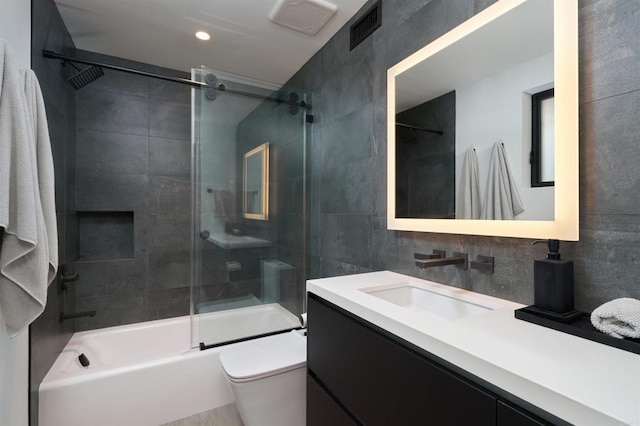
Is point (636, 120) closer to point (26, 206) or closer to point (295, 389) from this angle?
point (295, 389)

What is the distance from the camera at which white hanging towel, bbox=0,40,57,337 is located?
97cm

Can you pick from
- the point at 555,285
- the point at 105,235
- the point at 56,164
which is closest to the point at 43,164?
the point at 56,164

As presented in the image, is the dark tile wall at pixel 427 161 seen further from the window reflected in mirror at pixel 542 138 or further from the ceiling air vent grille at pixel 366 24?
the ceiling air vent grille at pixel 366 24

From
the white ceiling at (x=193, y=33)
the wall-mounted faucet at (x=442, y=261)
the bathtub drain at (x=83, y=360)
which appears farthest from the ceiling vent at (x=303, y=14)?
the bathtub drain at (x=83, y=360)

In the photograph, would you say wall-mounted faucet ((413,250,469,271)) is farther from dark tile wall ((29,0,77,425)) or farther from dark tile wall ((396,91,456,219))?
dark tile wall ((29,0,77,425))

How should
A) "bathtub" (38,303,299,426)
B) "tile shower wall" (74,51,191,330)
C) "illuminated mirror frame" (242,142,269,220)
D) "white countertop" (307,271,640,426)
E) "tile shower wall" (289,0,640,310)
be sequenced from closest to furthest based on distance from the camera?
"white countertop" (307,271,640,426) → "tile shower wall" (289,0,640,310) → "bathtub" (38,303,299,426) → "illuminated mirror frame" (242,142,269,220) → "tile shower wall" (74,51,191,330)

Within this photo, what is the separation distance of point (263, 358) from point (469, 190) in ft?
4.32

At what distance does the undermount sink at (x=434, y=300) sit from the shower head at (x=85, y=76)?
7.68 ft

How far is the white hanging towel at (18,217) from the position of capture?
973mm

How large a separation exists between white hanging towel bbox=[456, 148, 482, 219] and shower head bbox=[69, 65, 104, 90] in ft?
7.91

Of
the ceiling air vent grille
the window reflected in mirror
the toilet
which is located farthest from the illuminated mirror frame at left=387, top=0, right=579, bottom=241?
the toilet

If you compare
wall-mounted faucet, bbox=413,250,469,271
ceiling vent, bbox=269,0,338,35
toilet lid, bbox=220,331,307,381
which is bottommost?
toilet lid, bbox=220,331,307,381

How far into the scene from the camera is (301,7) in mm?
1766

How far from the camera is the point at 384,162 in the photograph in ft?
5.28
